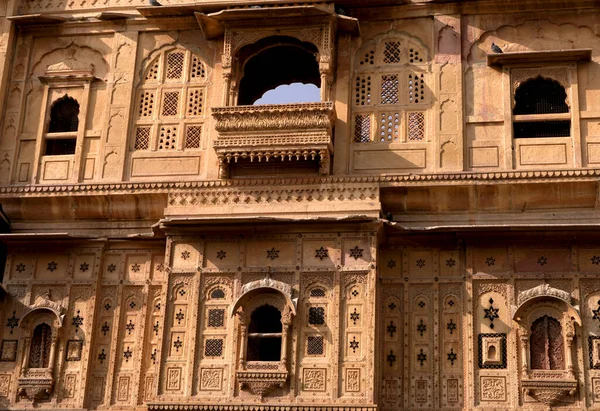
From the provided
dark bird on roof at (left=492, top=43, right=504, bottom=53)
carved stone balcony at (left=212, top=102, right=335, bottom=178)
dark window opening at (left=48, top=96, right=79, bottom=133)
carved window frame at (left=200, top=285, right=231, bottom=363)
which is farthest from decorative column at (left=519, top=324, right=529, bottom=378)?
dark window opening at (left=48, top=96, right=79, bottom=133)

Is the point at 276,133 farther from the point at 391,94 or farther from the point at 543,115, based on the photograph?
the point at 543,115

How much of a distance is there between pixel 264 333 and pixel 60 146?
5.08 metres

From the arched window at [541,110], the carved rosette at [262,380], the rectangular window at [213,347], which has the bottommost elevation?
the carved rosette at [262,380]

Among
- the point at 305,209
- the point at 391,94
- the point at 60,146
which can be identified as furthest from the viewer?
the point at 60,146

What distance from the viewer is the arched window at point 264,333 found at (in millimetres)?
15281

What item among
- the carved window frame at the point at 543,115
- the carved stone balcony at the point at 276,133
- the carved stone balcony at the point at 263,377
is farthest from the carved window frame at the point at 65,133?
the carved window frame at the point at 543,115

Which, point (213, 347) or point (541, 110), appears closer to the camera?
point (213, 347)

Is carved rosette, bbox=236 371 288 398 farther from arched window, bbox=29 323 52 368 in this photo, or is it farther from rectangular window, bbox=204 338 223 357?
arched window, bbox=29 323 52 368

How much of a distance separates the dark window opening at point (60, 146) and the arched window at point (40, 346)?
2982mm

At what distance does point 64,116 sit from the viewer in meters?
17.8

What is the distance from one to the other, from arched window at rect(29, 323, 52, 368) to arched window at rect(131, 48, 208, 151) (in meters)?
3.22

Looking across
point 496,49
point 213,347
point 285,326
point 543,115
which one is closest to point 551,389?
point 285,326

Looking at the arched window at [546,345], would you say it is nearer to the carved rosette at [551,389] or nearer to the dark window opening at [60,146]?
the carved rosette at [551,389]

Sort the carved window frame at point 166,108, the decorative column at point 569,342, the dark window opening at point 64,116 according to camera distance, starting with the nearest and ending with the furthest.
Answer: the decorative column at point 569,342, the carved window frame at point 166,108, the dark window opening at point 64,116
